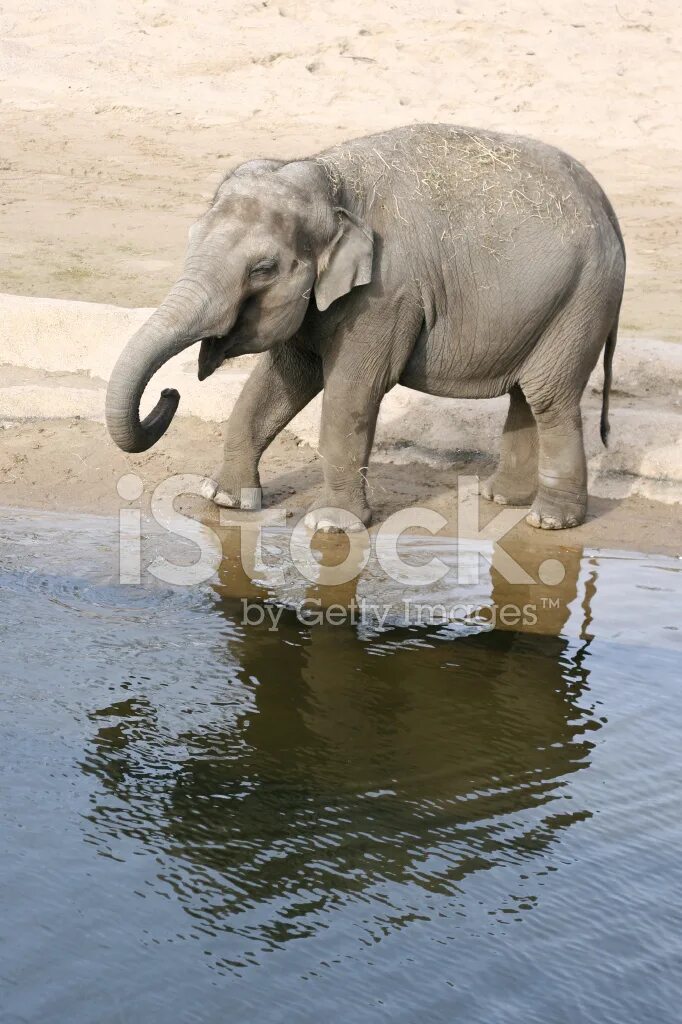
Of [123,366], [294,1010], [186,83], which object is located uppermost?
[186,83]

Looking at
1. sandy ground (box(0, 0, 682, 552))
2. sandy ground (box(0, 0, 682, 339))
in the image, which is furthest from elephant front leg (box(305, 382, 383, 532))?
sandy ground (box(0, 0, 682, 339))

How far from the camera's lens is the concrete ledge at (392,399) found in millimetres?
6816

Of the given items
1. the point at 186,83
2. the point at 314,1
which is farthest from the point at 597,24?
the point at 186,83

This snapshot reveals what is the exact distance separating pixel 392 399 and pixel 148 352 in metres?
2.40

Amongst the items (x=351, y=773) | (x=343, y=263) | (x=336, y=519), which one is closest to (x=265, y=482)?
(x=336, y=519)

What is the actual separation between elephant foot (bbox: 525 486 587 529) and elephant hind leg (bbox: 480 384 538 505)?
288 mm

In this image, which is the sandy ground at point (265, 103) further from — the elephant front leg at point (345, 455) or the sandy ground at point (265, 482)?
the elephant front leg at point (345, 455)

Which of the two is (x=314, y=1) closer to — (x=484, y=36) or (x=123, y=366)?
(x=484, y=36)

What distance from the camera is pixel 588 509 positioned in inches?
262

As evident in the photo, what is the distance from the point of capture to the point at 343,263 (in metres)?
5.50

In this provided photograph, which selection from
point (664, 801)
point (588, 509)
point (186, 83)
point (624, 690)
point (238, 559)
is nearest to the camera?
point (664, 801)

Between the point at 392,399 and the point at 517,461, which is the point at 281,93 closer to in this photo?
the point at 392,399

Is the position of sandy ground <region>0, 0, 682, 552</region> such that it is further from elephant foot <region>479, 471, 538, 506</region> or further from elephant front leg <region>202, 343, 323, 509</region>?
elephant front leg <region>202, 343, 323, 509</region>

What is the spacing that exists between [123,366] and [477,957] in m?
2.60
